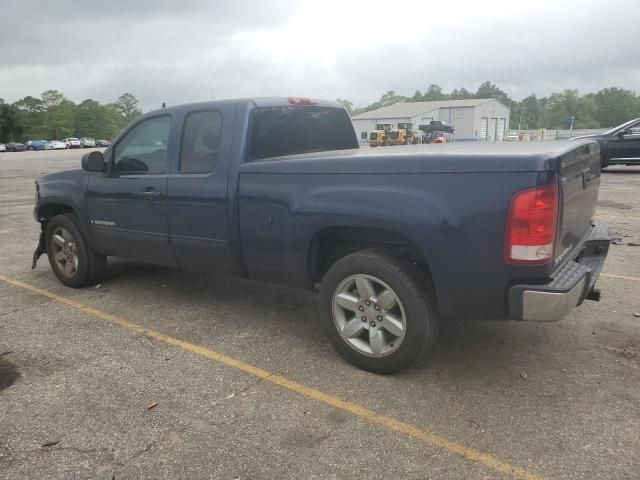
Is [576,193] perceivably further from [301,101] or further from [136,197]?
Answer: [136,197]

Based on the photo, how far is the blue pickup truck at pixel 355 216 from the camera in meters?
2.79

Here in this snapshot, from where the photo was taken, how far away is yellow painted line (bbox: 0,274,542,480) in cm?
252

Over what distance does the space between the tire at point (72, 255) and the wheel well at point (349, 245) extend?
108 inches

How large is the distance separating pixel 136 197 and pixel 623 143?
48.5 feet

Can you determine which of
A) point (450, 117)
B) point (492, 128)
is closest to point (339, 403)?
point (450, 117)

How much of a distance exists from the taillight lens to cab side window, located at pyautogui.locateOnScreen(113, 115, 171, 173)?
2.93 meters

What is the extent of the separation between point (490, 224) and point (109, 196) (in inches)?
139

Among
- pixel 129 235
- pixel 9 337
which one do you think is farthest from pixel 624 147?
pixel 9 337

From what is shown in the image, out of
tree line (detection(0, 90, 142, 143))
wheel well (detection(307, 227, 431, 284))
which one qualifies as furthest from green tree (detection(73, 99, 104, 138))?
wheel well (detection(307, 227, 431, 284))

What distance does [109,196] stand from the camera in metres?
4.82

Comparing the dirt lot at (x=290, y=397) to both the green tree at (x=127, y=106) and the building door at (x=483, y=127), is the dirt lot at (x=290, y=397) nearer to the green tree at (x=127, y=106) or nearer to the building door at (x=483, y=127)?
the building door at (x=483, y=127)

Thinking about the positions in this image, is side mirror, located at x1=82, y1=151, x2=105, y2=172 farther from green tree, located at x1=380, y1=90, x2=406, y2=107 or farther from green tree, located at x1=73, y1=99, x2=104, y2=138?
green tree, located at x1=380, y1=90, x2=406, y2=107

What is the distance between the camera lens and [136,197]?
457 cm

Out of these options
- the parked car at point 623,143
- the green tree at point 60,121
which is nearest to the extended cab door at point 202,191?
the parked car at point 623,143
